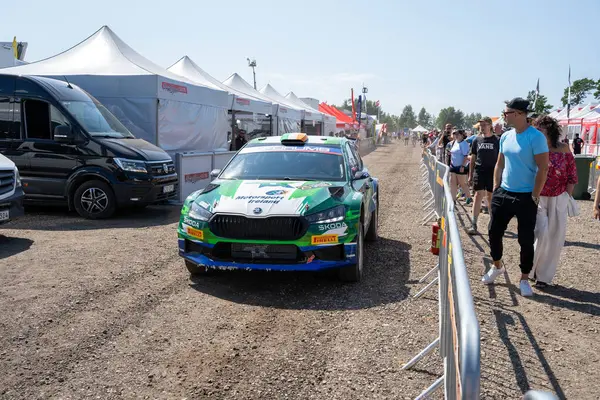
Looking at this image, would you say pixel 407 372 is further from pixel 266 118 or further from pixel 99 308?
pixel 266 118

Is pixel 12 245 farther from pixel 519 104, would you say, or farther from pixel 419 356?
pixel 519 104

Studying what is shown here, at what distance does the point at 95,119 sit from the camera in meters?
10.6

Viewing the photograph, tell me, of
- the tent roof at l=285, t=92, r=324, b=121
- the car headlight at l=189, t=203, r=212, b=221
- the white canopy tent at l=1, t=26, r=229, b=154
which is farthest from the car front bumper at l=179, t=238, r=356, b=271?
the tent roof at l=285, t=92, r=324, b=121

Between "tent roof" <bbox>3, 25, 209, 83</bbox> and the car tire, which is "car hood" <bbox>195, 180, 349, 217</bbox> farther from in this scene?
"tent roof" <bbox>3, 25, 209, 83</bbox>

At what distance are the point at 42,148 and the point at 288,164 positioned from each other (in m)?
5.66

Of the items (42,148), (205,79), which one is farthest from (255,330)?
(205,79)

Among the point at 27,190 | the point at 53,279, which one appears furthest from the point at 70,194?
the point at 53,279

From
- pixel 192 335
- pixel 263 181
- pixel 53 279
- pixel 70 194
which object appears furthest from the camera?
pixel 70 194

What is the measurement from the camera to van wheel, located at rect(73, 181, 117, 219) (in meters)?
10.0

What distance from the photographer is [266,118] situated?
25.3 metres

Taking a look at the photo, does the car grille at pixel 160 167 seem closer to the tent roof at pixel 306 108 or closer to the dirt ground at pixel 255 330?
the dirt ground at pixel 255 330

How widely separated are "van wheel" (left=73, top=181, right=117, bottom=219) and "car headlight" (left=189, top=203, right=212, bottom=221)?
4.79m

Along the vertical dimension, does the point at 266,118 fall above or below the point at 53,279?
above

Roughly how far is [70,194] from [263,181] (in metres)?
5.40
